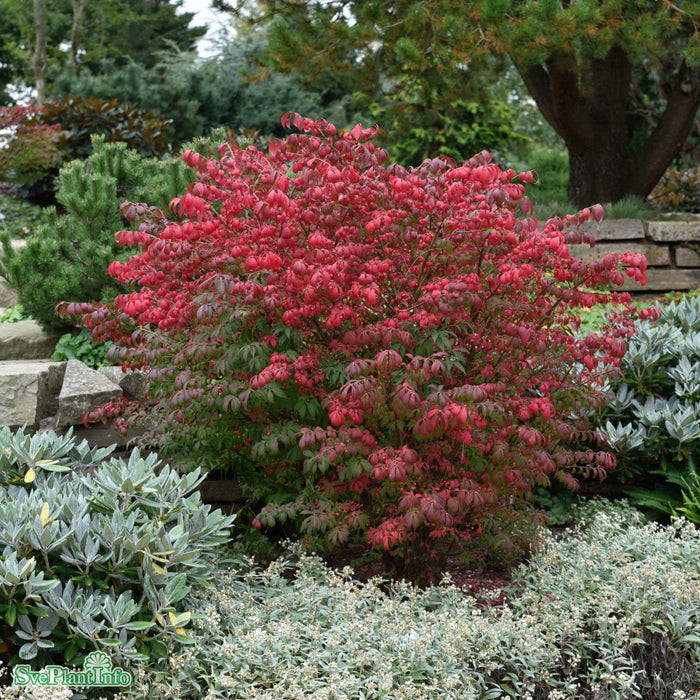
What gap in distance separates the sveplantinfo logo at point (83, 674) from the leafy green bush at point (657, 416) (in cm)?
342

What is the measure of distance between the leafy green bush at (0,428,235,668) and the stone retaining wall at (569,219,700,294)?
276 inches

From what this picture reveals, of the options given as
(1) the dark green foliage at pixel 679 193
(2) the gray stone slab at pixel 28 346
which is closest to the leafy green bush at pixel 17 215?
(2) the gray stone slab at pixel 28 346

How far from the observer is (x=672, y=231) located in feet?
30.6

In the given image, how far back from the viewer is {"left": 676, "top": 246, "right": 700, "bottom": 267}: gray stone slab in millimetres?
9375

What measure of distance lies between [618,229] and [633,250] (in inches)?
12.2

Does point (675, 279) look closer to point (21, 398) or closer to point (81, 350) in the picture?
point (81, 350)

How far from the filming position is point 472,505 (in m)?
3.91

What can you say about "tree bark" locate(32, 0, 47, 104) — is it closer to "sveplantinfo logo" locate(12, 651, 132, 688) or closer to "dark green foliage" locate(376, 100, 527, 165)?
"dark green foliage" locate(376, 100, 527, 165)

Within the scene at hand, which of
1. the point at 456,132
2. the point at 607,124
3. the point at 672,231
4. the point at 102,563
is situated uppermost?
the point at 456,132

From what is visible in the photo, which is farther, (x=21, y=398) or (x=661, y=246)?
(x=661, y=246)

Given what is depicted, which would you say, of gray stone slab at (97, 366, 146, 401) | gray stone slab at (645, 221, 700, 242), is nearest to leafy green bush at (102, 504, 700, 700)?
gray stone slab at (97, 366, 146, 401)

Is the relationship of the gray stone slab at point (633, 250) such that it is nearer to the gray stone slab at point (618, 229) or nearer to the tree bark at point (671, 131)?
the gray stone slab at point (618, 229)

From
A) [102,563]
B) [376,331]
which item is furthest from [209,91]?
[102,563]

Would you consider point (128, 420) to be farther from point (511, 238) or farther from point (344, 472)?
point (511, 238)
